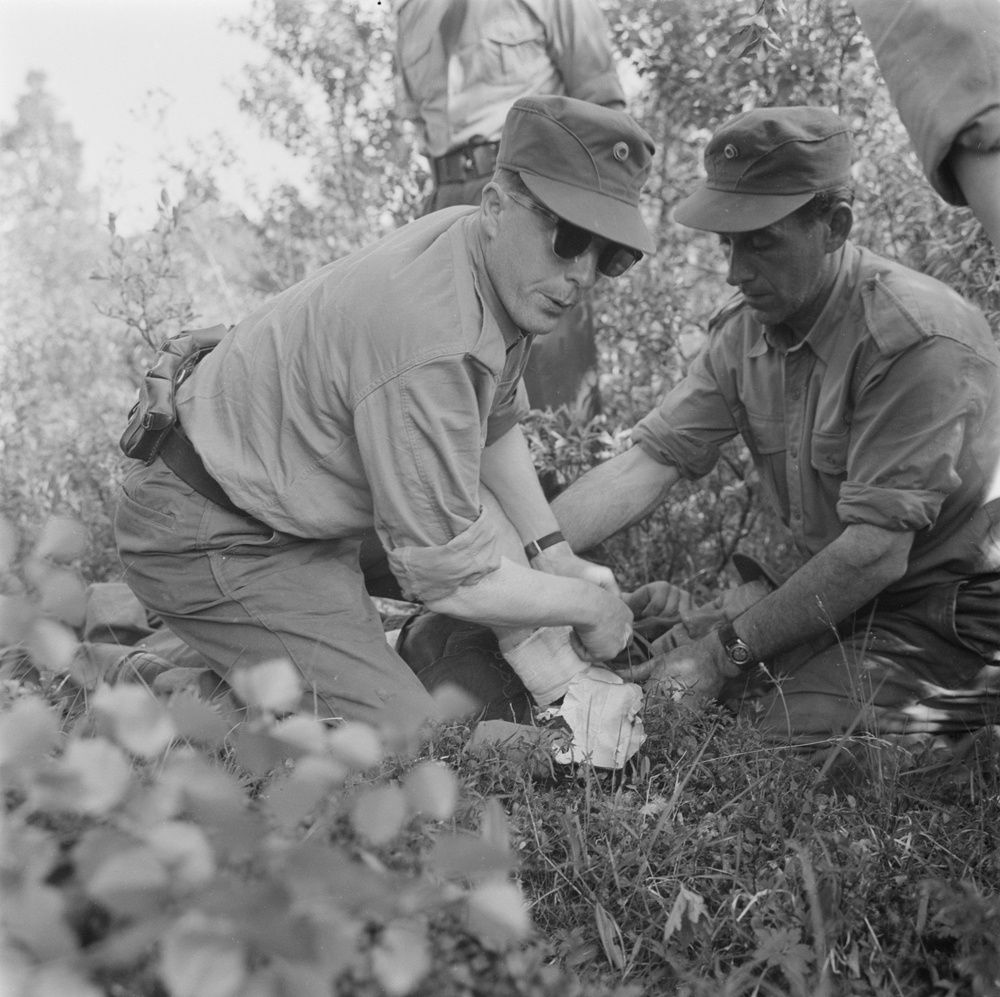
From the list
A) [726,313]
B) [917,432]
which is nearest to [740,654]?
[917,432]

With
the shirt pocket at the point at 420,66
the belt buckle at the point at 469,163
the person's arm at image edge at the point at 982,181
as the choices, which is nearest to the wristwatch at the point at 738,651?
the person's arm at image edge at the point at 982,181

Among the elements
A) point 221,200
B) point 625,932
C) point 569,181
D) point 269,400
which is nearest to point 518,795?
point 625,932

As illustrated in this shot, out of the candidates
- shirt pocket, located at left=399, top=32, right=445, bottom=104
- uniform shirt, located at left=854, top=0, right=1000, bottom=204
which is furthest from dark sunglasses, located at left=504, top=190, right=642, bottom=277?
shirt pocket, located at left=399, top=32, right=445, bottom=104

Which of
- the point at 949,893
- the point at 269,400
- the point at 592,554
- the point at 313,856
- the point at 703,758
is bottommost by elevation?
the point at 592,554

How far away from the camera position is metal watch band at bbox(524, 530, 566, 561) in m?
3.58

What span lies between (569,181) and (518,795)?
1454 millimetres

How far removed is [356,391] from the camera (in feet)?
9.10

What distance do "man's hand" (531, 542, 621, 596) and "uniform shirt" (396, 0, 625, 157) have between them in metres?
2.16

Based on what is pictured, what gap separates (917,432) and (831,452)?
334 mm

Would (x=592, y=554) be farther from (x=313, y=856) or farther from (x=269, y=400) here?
(x=313, y=856)

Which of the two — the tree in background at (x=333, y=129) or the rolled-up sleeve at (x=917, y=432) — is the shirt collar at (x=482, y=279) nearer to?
the rolled-up sleeve at (x=917, y=432)

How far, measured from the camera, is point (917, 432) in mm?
3062

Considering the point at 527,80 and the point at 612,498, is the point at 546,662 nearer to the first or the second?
the point at 612,498

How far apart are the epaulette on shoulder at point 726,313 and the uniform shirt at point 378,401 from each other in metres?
0.92
